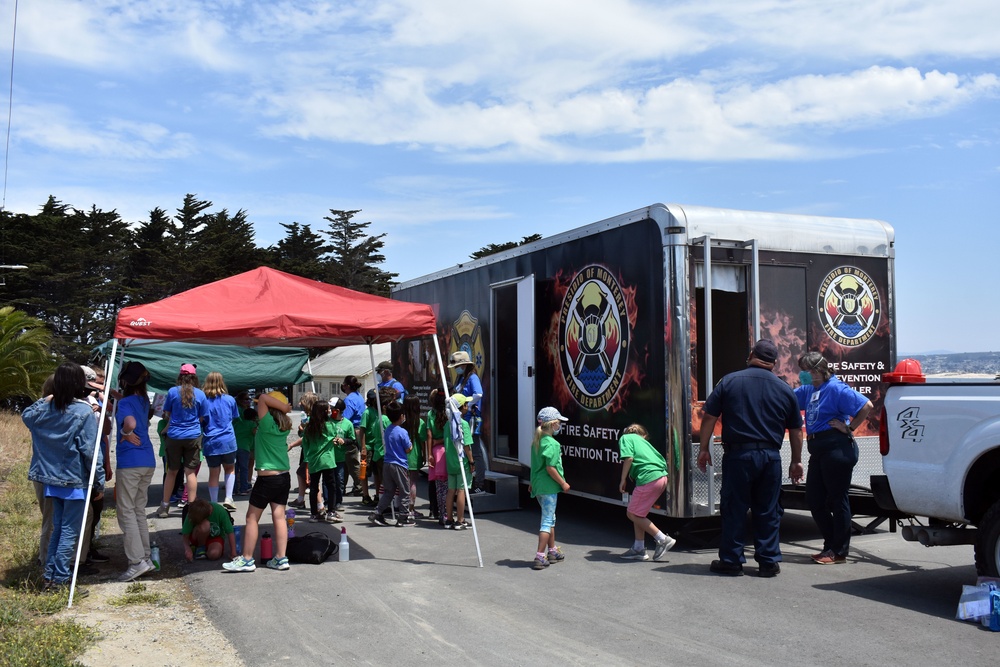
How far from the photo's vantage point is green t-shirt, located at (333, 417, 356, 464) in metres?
10.6

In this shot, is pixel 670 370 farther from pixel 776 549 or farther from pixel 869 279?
pixel 869 279

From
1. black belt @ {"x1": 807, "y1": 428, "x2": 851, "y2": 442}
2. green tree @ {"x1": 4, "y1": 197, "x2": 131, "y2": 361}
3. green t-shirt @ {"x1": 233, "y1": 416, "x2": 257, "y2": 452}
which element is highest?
green tree @ {"x1": 4, "y1": 197, "x2": 131, "y2": 361}

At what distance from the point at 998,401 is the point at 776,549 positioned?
7.06 feet

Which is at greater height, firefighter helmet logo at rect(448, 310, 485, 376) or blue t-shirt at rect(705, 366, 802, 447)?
firefighter helmet logo at rect(448, 310, 485, 376)

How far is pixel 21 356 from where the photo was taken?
17453 millimetres

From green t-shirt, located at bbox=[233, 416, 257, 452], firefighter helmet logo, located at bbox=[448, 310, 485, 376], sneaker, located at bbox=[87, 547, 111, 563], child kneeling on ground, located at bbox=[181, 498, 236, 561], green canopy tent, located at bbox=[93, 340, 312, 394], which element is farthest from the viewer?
green canopy tent, located at bbox=[93, 340, 312, 394]

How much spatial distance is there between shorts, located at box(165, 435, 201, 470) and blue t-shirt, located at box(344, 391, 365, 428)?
71.8 inches

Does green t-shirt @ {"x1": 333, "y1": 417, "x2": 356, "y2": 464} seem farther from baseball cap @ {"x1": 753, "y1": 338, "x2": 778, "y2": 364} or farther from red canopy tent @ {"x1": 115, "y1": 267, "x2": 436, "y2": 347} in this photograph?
baseball cap @ {"x1": 753, "y1": 338, "x2": 778, "y2": 364}

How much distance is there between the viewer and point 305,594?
690 centimetres

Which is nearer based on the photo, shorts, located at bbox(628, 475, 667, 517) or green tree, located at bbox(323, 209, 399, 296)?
shorts, located at bbox(628, 475, 667, 517)

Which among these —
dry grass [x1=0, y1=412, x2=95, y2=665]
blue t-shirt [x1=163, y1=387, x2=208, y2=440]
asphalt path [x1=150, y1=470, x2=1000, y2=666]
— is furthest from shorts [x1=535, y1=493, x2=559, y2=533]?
blue t-shirt [x1=163, y1=387, x2=208, y2=440]

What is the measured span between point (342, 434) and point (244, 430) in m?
2.20

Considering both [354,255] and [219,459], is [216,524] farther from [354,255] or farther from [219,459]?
[354,255]

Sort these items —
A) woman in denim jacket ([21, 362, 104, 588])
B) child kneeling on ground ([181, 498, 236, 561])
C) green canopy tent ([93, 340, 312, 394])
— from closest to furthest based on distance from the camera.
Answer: woman in denim jacket ([21, 362, 104, 588])
child kneeling on ground ([181, 498, 236, 561])
green canopy tent ([93, 340, 312, 394])
